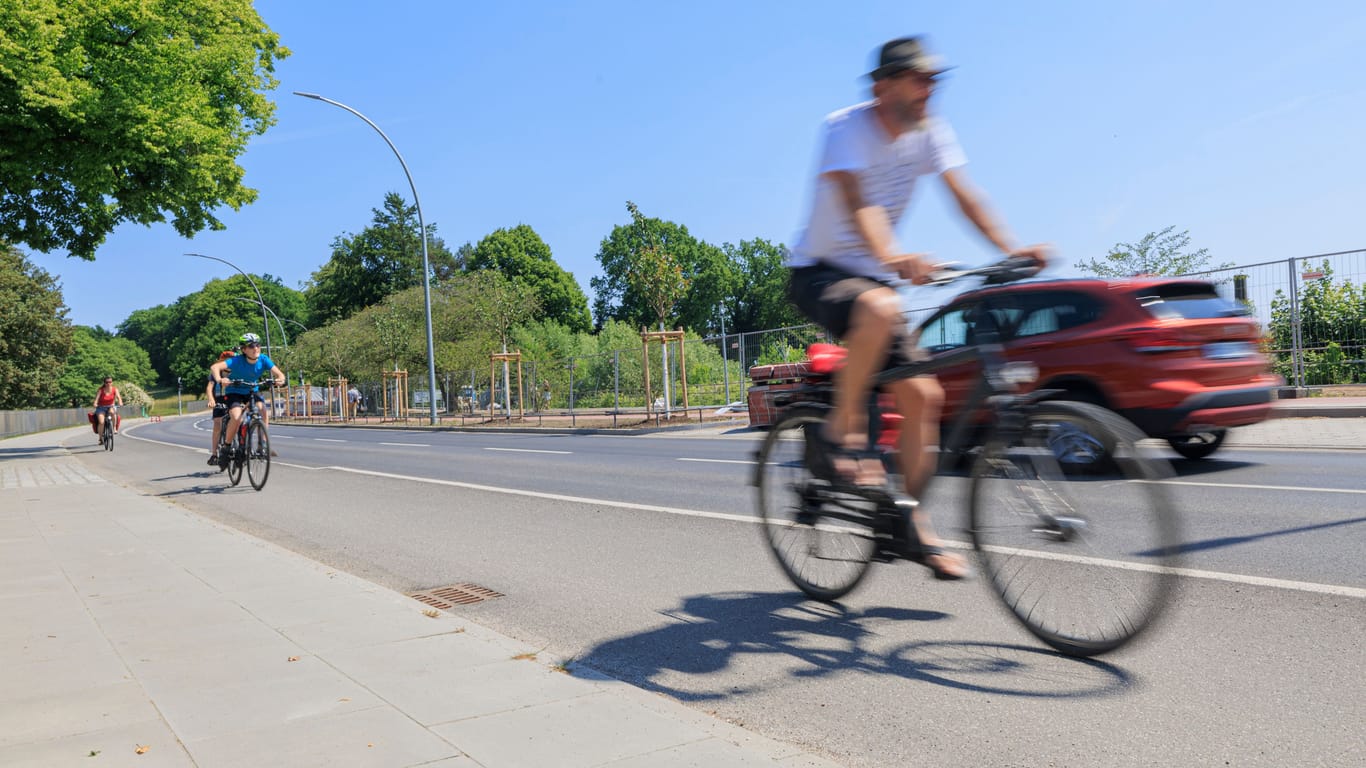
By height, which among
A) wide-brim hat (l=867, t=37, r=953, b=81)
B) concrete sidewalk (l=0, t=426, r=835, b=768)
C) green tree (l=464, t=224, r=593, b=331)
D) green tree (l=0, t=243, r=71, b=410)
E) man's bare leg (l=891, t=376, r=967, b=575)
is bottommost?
concrete sidewalk (l=0, t=426, r=835, b=768)

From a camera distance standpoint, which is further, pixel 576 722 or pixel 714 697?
pixel 714 697

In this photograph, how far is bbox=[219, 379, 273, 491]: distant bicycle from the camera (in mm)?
11578

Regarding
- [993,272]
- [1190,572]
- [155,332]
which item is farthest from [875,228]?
[155,332]

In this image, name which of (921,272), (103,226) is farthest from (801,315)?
(103,226)

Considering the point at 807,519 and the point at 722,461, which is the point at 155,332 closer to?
the point at 722,461

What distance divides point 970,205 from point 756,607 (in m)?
2.05

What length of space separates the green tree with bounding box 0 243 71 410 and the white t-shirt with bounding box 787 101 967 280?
71.3m

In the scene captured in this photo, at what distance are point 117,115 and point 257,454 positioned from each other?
12285mm

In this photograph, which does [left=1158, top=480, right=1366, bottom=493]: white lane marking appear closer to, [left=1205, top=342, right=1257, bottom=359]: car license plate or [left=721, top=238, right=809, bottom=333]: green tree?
[left=1205, top=342, right=1257, bottom=359]: car license plate

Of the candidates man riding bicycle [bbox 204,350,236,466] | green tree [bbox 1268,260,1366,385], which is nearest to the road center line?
man riding bicycle [bbox 204,350,236,466]

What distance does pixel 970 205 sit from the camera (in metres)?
3.70

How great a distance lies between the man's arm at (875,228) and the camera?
3.41m

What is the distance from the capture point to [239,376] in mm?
11695

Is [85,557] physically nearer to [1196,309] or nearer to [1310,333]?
[1196,309]
